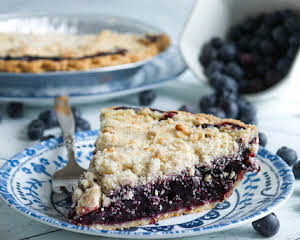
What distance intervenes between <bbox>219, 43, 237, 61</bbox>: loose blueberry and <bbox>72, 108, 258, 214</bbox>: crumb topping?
1468 millimetres

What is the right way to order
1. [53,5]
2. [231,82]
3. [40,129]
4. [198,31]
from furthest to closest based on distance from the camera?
[53,5] < [198,31] < [231,82] < [40,129]

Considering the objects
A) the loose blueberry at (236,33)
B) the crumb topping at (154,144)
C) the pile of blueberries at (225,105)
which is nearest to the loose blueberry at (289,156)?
the pile of blueberries at (225,105)

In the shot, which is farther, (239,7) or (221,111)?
(239,7)

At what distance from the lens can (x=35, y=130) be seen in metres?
3.02

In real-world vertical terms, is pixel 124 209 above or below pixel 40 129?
above

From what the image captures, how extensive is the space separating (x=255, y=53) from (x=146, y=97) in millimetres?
979

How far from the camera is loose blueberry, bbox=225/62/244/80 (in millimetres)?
3711

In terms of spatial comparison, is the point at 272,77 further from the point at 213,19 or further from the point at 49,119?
the point at 49,119

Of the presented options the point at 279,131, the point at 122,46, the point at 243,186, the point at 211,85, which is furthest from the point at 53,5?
the point at 243,186

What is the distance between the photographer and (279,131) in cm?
323

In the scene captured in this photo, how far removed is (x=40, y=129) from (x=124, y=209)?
4.14 feet

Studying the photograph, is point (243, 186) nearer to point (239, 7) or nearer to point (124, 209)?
point (124, 209)

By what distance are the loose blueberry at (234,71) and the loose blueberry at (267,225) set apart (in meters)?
1.89

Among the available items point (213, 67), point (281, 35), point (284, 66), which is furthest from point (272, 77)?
point (213, 67)
